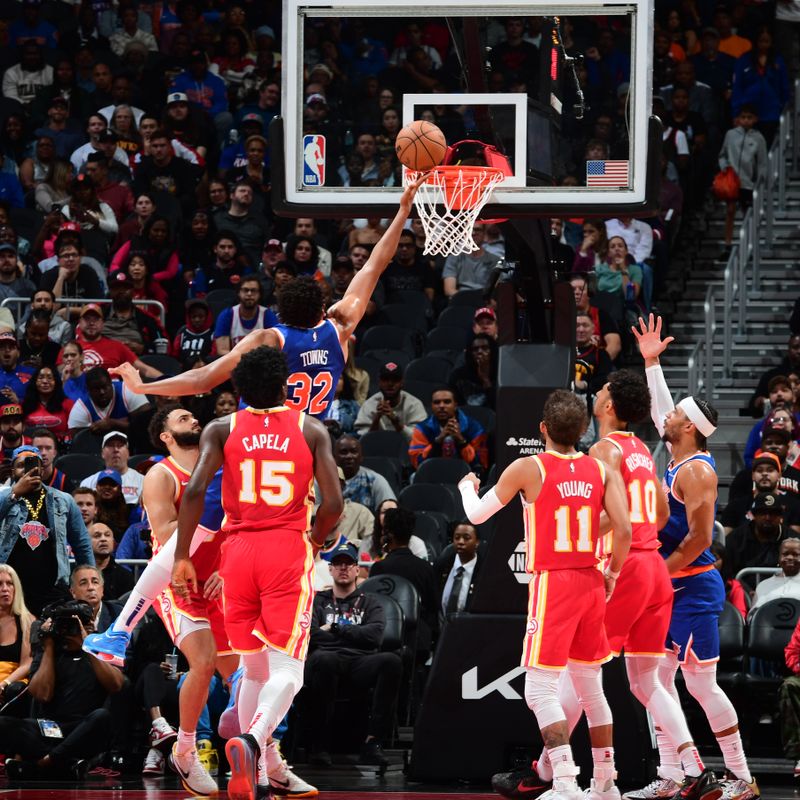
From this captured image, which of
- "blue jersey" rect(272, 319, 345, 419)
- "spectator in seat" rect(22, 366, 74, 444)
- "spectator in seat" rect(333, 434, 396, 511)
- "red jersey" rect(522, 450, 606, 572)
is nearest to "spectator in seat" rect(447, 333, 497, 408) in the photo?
"spectator in seat" rect(333, 434, 396, 511)

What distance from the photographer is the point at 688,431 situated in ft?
28.6

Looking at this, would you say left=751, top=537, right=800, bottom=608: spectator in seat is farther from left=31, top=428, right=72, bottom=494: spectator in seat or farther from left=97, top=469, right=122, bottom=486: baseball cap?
left=31, top=428, right=72, bottom=494: spectator in seat

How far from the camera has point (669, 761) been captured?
8523mm

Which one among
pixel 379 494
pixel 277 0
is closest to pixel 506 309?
pixel 379 494

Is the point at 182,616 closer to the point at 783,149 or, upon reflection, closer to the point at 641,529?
the point at 641,529

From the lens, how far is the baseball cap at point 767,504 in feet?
39.4

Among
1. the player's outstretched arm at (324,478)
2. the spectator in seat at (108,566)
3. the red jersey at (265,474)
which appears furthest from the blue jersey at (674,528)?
the spectator in seat at (108,566)

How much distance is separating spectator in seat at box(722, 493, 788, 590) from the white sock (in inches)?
195

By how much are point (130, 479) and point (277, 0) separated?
9.51 meters

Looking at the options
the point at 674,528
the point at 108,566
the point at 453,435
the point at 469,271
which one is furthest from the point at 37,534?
the point at 469,271

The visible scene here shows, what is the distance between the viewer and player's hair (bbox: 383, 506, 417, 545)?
11.7m

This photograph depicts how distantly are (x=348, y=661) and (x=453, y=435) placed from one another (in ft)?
10.6

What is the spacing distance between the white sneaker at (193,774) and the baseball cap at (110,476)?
177 inches

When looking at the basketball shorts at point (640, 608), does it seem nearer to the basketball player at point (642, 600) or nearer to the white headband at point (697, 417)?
the basketball player at point (642, 600)
